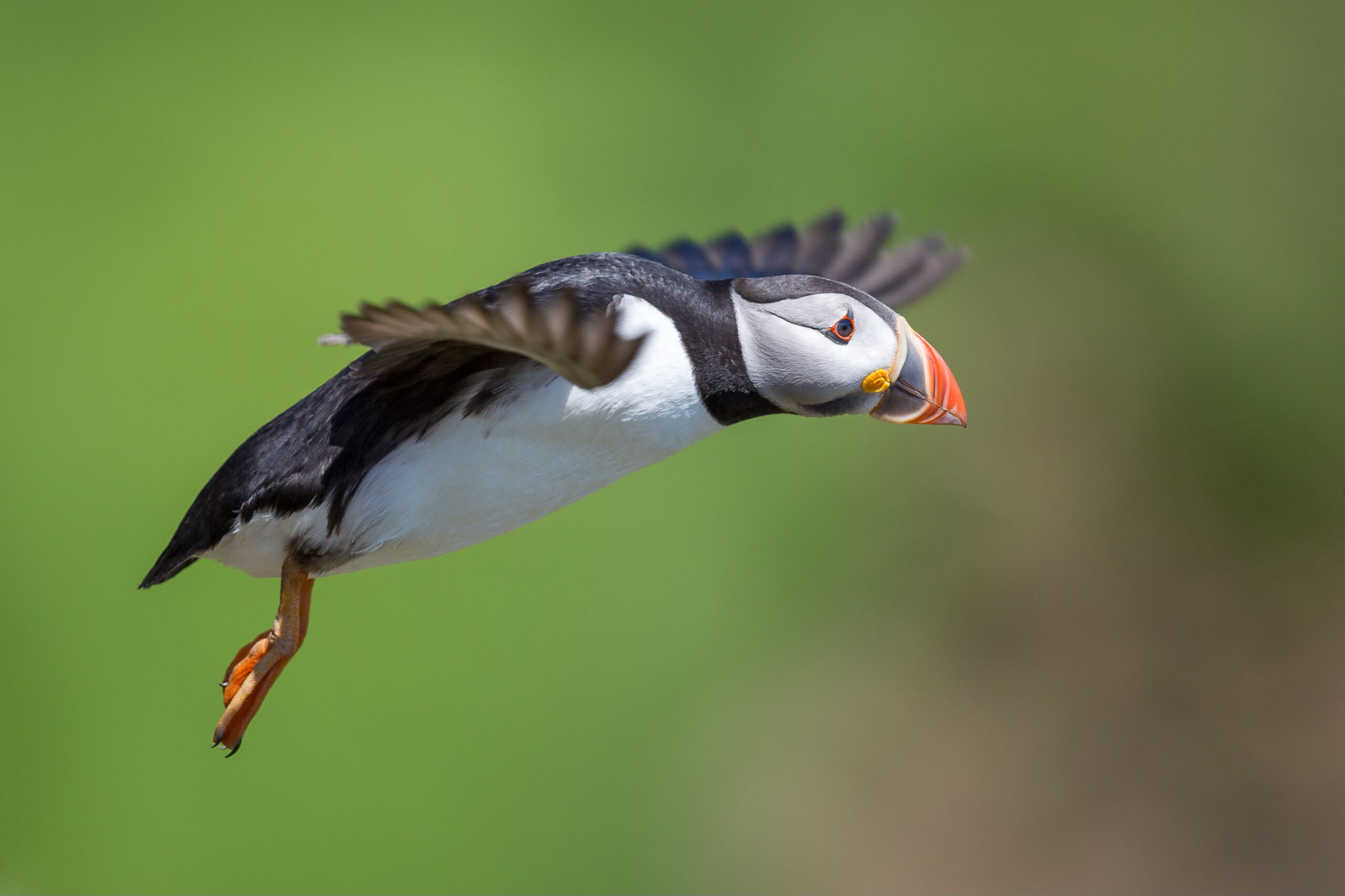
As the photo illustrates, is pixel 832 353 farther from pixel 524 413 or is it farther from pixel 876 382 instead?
pixel 524 413

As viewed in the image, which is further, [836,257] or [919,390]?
[836,257]

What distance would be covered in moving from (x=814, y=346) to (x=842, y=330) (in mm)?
49

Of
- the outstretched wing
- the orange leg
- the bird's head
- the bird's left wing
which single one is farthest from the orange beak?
the orange leg

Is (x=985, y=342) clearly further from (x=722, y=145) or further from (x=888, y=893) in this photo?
(x=888, y=893)

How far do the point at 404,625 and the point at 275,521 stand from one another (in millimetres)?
1918

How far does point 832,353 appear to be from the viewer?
5.53 ft

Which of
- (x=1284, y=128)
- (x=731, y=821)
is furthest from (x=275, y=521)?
(x=1284, y=128)

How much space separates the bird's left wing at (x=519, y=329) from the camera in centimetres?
137

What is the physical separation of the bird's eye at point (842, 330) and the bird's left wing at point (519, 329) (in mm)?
320

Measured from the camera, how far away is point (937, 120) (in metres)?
4.72

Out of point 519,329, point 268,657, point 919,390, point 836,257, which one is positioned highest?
point 836,257

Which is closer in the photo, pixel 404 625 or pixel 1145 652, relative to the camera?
pixel 404 625

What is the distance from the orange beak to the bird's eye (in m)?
0.08

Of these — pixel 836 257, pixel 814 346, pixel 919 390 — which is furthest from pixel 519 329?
pixel 836 257
